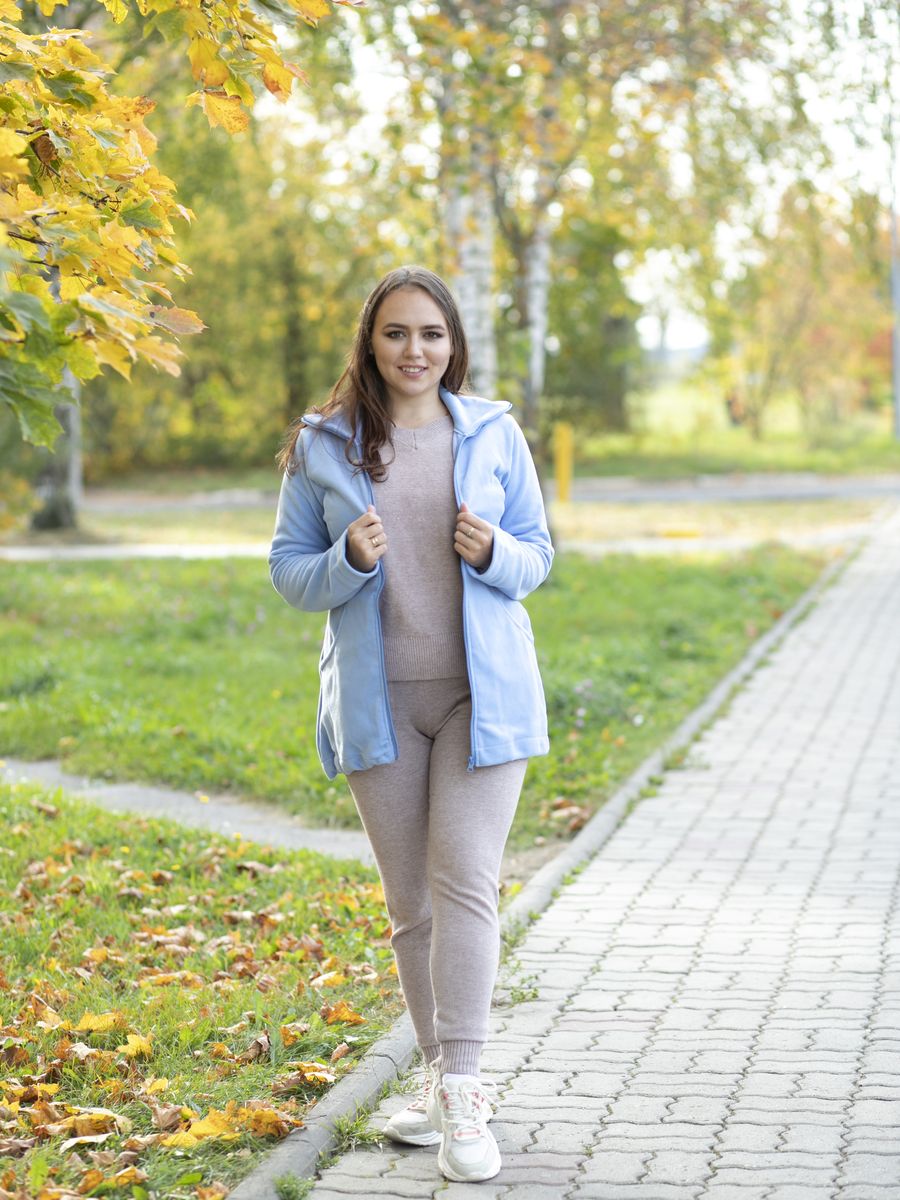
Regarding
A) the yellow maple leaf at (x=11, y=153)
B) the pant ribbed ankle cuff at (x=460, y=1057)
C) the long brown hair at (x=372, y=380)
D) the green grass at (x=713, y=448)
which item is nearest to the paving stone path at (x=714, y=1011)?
the pant ribbed ankle cuff at (x=460, y=1057)

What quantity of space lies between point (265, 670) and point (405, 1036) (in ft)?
21.7

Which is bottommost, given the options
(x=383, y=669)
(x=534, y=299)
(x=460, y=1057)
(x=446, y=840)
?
(x=460, y=1057)

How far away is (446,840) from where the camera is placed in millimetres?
4020

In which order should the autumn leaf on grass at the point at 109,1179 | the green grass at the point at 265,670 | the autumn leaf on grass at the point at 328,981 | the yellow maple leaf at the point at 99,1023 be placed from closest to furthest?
1. the autumn leaf on grass at the point at 109,1179
2. the yellow maple leaf at the point at 99,1023
3. the autumn leaf on grass at the point at 328,981
4. the green grass at the point at 265,670

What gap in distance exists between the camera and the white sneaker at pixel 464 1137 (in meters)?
4.02

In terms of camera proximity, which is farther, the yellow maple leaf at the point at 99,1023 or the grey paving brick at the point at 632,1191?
the yellow maple leaf at the point at 99,1023

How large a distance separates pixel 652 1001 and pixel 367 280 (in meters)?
30.1

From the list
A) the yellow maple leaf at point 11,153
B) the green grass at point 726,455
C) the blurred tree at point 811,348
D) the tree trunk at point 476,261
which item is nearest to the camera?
the yellow maple leaf at point 11,153

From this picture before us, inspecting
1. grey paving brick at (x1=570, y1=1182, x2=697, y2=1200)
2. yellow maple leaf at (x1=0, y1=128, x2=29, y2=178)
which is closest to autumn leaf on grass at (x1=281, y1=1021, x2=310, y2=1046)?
grey paving brick at (x1=570, y1=1182, x2=697, y2=1200)

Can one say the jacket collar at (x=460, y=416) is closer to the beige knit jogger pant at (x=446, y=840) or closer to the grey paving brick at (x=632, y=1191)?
the beige knit jogger pant at (x=446, y=840)

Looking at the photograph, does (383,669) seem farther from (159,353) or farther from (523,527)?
(159,353)

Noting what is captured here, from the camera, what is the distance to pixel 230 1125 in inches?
167

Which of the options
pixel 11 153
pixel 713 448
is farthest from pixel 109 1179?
pixel 713 448

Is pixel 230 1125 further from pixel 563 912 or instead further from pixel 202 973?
pixel 563 912
